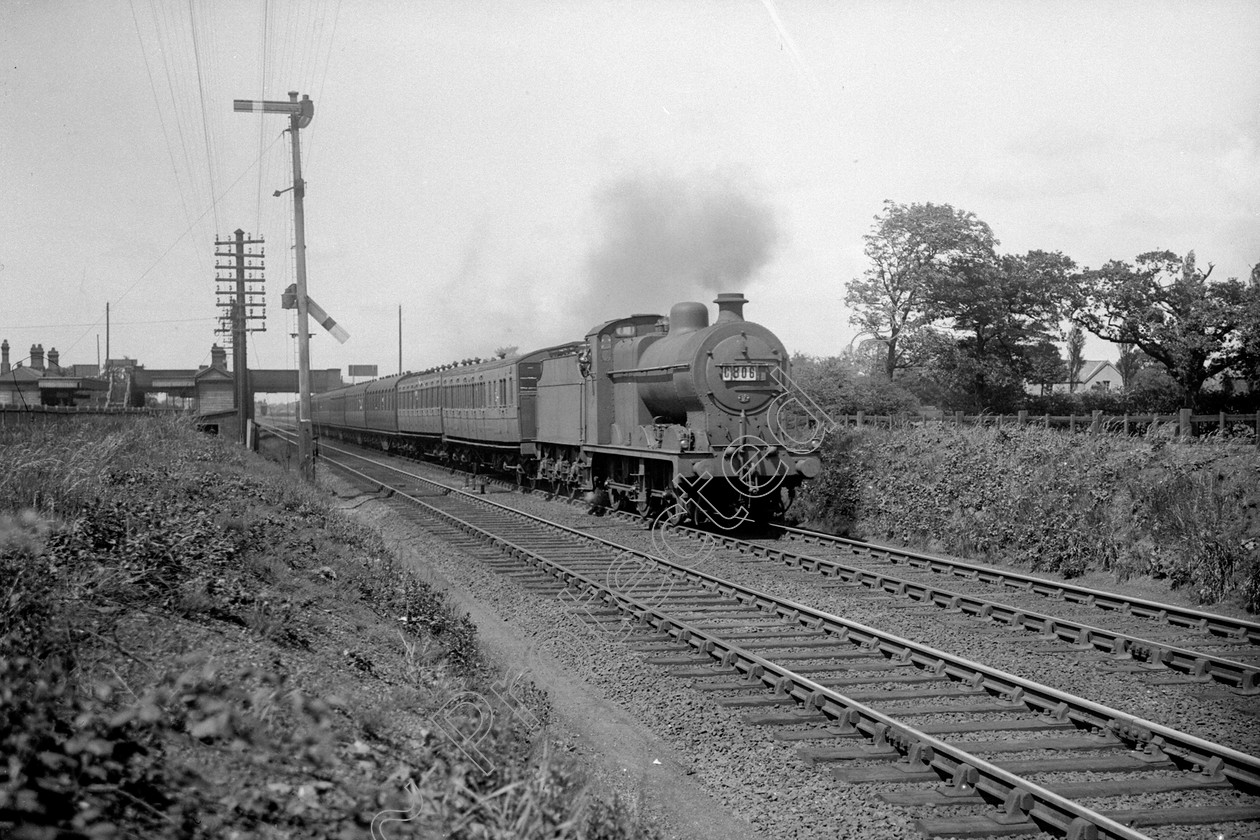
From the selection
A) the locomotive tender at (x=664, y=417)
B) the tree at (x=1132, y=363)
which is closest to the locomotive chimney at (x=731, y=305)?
the locomotive tender at (x=664, y=417)

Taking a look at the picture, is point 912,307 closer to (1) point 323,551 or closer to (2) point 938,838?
(1) point 323,551

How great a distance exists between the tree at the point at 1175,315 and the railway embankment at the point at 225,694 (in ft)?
80.6

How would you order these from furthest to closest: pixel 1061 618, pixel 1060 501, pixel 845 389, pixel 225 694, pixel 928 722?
pixel 845 389 → pixel 1060 501 → pixel 1061 618 → pixel 928 722 → pixel 225 694

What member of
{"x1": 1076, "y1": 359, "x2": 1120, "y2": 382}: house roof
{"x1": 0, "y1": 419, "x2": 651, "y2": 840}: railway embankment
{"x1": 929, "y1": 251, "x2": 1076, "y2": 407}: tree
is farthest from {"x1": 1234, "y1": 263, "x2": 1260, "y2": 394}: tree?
{"x1": 1076, "y1": 359, "x2": 1120, "y2": 382}: house roof

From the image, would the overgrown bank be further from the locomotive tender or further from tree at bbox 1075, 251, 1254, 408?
tree at bbox 1075, 251, 1254, 408

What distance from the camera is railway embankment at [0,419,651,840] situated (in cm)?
341

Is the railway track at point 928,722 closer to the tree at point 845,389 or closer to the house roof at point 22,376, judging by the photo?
the tree at point 845,389

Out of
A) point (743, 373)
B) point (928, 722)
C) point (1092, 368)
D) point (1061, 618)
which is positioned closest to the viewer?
point (928, 722)

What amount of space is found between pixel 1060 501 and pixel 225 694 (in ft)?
39.2

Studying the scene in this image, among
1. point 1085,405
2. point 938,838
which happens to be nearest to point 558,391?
point 938,838

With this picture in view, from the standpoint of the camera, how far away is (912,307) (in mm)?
33938

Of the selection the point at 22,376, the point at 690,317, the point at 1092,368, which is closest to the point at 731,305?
the point at 690,317

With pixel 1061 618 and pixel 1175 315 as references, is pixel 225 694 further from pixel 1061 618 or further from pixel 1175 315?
pixel 1175 315

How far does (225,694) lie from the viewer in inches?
166
